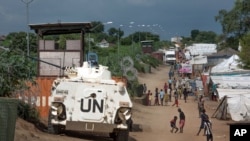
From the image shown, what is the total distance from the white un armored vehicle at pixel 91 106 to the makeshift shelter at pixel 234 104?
2069 centimetres

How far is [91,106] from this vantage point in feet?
67.2

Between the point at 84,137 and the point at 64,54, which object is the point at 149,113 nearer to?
the point at 64,54

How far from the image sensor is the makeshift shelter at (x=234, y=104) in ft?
132

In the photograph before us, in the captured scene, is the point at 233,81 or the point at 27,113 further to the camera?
the point at 233,81

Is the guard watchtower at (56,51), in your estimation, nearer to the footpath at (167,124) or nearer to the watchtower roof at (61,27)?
the watchtower roof at (61,27)

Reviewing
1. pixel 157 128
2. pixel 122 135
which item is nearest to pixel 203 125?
pixel 157 128

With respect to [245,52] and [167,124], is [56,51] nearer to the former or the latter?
[167,124]

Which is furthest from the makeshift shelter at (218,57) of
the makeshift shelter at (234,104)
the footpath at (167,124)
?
the makeshift shelter at (234,104)

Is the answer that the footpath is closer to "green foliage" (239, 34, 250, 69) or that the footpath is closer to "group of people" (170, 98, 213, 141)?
"group of people" (170, 98, 213, 141)

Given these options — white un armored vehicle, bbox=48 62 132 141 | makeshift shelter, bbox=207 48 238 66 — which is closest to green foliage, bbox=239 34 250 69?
makeshift shelter, bbox=207 48 238 66

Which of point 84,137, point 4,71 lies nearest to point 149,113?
point 84,137

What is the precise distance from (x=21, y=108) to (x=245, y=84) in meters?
27.5

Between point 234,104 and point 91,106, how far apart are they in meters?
22.0

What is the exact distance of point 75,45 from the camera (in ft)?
99.2
